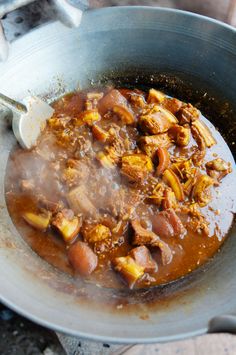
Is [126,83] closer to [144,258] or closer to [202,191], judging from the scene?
[202,191]

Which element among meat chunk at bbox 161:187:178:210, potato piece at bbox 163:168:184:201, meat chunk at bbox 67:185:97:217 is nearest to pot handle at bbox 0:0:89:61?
meat chunk at bbox 67:185:97:217

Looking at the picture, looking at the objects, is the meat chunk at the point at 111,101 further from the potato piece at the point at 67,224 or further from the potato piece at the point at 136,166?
the potato piece at the point at 67,224

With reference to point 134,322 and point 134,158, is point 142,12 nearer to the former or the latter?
point 134,158

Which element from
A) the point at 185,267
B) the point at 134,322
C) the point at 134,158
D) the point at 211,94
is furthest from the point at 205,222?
the point at 211,94

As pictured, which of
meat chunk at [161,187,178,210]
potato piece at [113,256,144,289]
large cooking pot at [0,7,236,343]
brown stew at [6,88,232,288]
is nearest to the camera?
large cooking pot at [0,7,236,343]

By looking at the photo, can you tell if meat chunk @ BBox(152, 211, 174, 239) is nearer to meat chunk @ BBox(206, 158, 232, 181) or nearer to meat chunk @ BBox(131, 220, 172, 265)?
meat chunk @ BBox(131, 220, 172, 265)

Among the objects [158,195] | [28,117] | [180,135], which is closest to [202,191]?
[158,195]
